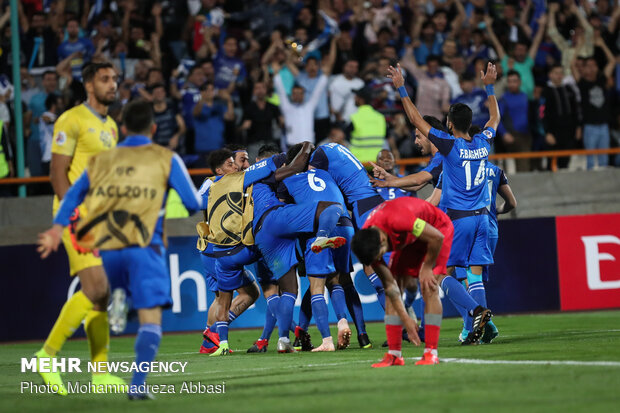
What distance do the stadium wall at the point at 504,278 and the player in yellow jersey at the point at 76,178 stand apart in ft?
25.6

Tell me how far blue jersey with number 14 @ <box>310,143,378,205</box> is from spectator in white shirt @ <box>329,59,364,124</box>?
226 inches

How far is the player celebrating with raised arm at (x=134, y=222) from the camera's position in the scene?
7008mm

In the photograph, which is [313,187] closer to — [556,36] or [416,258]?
[416,258]

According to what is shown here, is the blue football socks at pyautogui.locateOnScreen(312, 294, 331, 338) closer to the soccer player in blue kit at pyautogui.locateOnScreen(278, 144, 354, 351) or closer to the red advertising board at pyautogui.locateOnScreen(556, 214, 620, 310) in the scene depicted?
the soccer player in blue kit at pyautogui.locateOnScreen(278, 144, 354, 351)

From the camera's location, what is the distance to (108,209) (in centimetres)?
709

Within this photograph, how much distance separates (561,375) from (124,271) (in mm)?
3423

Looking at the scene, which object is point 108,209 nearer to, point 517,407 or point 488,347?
point 517,407

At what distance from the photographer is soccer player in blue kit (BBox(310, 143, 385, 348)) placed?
12.1 m

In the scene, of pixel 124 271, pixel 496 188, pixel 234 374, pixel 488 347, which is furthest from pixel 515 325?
pixel 124 271

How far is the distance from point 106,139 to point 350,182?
4.31 metres

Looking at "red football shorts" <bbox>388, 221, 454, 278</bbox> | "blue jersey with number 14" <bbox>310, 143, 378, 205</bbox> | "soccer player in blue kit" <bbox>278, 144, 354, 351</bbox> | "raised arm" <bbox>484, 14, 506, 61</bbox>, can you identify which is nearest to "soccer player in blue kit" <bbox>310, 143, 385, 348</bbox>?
"blue jersey with number 14" <bbox>310, 143, 378, 205</bbox>

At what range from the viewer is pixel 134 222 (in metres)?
7.05

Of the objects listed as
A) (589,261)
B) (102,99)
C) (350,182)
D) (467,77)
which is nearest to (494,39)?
(467,77)

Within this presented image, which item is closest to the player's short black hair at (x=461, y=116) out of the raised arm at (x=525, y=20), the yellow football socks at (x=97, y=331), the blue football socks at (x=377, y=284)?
the blue football socks at (x=377, y=284)
